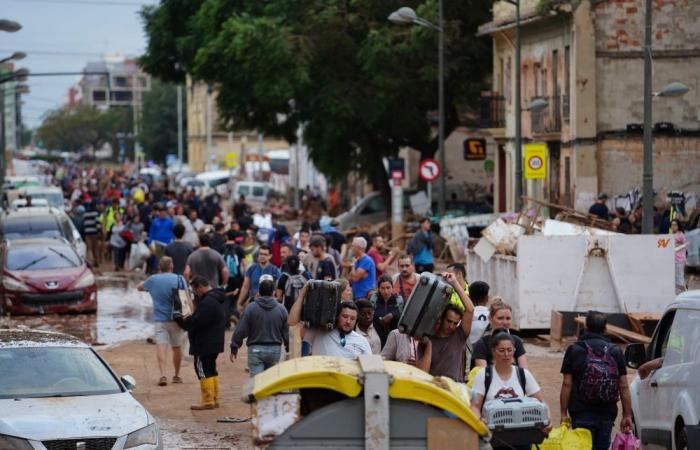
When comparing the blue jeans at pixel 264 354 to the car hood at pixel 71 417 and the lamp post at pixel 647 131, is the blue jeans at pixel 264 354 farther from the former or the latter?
the lamp post at pixel 647 131

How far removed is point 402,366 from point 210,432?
6909 millimetres

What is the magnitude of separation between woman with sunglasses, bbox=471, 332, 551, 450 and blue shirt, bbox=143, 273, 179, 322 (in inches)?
333

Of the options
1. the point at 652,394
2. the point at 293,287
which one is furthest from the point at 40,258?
the point at 652,394

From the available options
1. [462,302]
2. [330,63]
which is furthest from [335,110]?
[462,302]

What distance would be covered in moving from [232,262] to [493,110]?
88.0 ft

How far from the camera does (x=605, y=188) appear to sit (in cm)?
4000

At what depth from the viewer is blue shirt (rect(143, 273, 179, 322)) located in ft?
62.5

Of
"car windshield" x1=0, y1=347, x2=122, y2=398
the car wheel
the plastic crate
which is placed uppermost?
the plastic crate

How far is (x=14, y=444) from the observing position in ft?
39.8

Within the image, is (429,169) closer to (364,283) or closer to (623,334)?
(623,334)

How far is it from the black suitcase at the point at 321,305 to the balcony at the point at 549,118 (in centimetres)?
2859

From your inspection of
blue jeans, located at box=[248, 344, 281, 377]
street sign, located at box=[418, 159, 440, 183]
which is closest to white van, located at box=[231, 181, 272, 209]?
street sign, located at box=[418, 159, 440, 183]

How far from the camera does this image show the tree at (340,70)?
48188 mm

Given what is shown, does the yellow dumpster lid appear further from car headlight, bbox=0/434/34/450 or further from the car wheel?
car headlight, bbox=0/434/34/450
